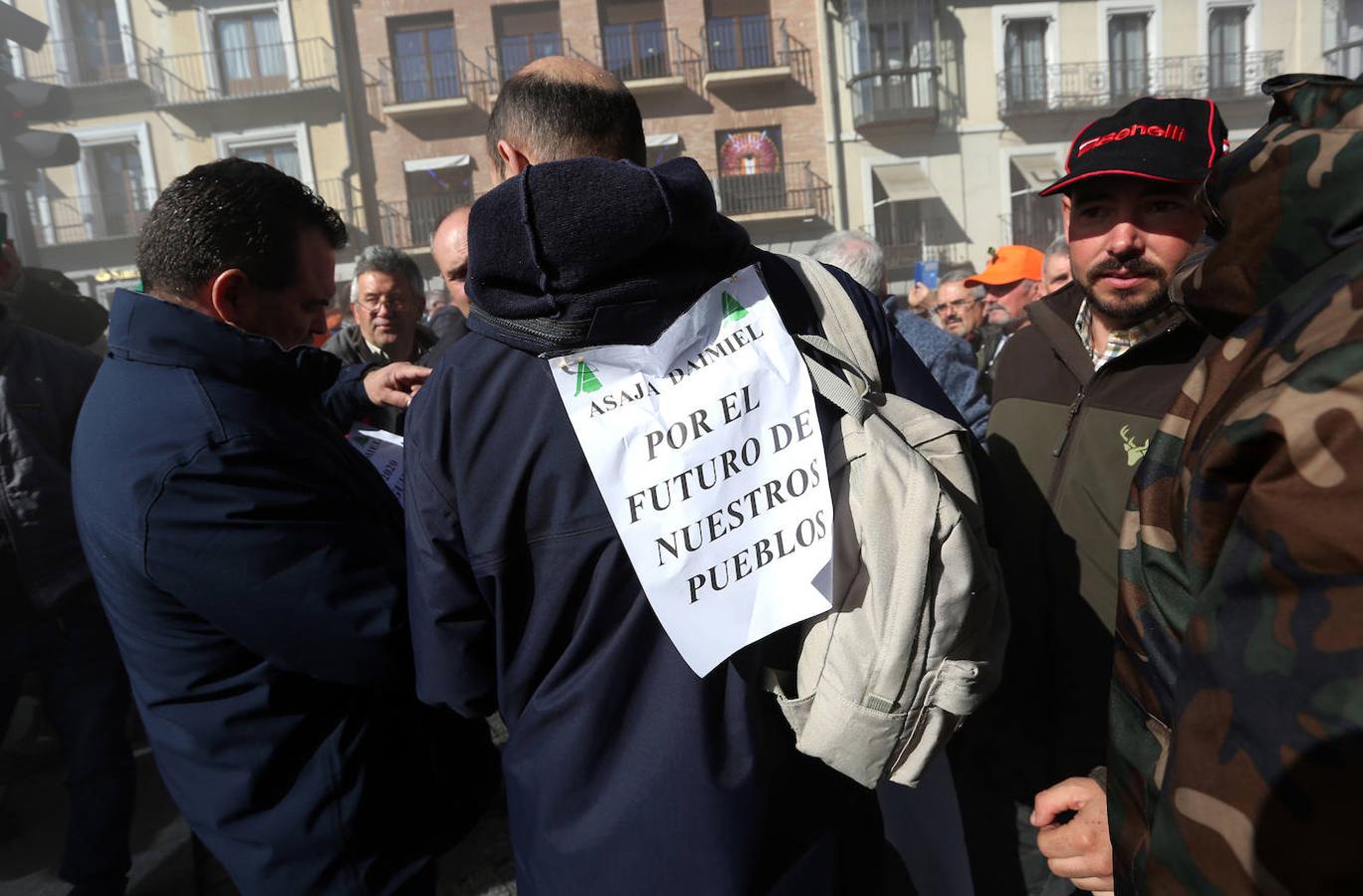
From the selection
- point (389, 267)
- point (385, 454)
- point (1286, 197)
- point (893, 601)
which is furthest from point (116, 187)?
point (1286, 197)

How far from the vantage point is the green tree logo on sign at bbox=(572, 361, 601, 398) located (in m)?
1.19

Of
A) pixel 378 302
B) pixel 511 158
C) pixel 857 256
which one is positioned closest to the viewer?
pixel 511 158

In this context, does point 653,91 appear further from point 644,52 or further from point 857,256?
point 857,256

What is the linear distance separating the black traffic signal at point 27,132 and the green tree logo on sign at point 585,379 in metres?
5.29

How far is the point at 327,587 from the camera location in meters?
1.43

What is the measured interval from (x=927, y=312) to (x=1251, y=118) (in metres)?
17.3

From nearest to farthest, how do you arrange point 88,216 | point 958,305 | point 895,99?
point 958,305 < point 895,99 < point 88,216

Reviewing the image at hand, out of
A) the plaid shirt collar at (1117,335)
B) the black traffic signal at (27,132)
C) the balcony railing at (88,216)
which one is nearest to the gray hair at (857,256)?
the plaid shirt collar at (1117,335)

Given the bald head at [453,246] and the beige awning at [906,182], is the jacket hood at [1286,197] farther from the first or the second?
the beige awning at [906,182]

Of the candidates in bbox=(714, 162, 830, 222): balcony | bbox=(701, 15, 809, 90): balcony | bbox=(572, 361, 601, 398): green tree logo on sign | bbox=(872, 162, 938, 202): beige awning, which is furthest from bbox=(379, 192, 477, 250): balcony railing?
bbox=(572, 361, 601, 398): green tree logo on sign

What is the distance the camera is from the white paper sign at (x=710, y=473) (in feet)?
3.88

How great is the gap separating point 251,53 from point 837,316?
79.8 ft

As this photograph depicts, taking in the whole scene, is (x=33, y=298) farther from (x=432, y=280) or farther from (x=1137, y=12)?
(x=1137, y=12)

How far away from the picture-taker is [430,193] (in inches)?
804
